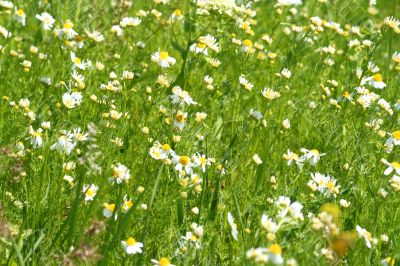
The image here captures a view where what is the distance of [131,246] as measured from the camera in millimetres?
2912

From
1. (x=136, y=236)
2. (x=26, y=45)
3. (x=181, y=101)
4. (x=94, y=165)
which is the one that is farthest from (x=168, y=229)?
(x=26, y=45)

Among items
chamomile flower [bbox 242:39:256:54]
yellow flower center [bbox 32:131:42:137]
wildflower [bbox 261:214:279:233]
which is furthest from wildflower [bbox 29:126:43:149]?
chamomile flower [bbox 242:39:256:54]

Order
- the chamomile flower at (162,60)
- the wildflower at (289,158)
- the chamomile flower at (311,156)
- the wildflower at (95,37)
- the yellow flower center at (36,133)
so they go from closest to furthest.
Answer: the yellow flower center at (36,133)
the wildflower at (289,158)
the chamomile flower at (311,156)
the chamomile flower at (162,60)
the wildflower at (95,37)

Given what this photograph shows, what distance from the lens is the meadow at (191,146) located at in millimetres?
3000

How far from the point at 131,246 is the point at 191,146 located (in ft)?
3.12

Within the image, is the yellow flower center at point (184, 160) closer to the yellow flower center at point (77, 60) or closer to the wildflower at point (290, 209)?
the wildflower at point (290, 209)

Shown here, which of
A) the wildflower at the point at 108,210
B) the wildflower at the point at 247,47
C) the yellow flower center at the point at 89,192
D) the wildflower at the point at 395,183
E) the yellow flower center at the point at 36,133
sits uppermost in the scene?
the wildflower at the point at 247,47

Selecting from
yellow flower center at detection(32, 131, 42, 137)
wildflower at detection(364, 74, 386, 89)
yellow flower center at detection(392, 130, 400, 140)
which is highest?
wildflower at detection(364, 74, 386, 89)

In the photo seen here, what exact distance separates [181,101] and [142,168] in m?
0.47

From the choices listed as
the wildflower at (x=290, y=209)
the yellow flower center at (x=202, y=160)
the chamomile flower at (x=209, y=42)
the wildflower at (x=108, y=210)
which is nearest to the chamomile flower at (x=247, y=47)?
the chamomile flower at (x=209, y=42)

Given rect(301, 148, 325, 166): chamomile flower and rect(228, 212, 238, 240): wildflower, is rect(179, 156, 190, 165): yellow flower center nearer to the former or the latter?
rect(228, 212, 238, 240): wildflower

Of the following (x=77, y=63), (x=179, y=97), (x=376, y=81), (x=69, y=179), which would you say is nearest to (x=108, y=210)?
(x=69, y=179)

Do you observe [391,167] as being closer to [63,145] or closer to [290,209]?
[290,209]

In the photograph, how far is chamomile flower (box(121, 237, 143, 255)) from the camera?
9.49ft
